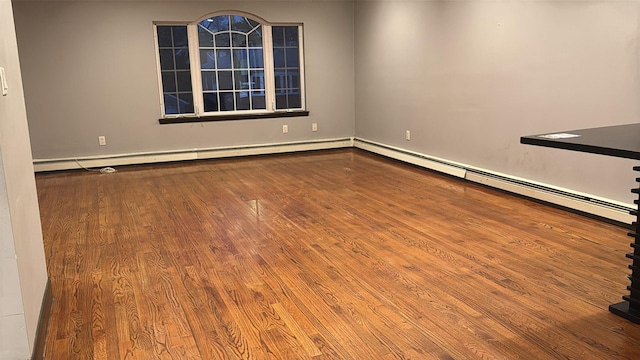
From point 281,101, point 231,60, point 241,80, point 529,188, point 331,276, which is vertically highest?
point 231,60

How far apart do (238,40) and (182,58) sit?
32.2 inches

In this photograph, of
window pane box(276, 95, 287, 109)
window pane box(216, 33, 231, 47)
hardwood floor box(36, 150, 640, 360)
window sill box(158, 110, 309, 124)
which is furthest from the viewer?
window pane box(276, 95, 287, 109)

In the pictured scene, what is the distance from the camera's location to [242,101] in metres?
7.34

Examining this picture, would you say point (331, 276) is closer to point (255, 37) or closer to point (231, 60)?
point (231, 60)

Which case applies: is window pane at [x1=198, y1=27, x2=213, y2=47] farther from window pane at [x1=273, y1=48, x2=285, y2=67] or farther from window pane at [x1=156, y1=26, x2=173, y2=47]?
window pane at [x1=273, y1=48, x2=285, y2=67]

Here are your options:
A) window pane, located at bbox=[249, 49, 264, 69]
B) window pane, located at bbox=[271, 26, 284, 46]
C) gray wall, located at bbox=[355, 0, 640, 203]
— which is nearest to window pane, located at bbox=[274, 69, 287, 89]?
window pane, located at bbox=[249, 49, 264, 69]

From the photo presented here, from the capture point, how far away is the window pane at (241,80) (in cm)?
724

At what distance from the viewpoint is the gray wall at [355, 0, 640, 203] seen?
387 cm

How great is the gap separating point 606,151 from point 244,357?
1773 mm

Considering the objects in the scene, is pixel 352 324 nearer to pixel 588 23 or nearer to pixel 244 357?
pixel 244 357

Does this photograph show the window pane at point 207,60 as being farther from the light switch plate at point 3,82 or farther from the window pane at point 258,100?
the light switch plate at point 3,82

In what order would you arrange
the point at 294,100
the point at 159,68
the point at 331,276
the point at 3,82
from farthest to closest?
the point at 294,100 → the point at 159,68 → the point at 331,276 → the point at 3,82

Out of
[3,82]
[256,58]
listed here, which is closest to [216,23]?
[256,58]

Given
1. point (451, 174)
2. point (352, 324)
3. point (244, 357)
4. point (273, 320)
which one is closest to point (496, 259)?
point (352, 324)
